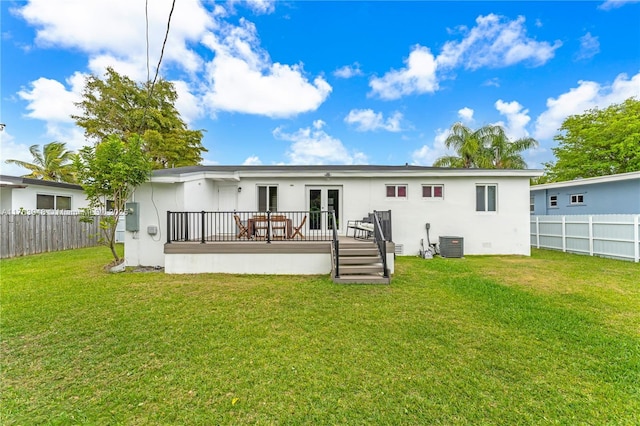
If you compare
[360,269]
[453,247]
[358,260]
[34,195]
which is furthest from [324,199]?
[34,195]

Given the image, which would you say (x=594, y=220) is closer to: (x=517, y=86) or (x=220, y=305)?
(x=517, y=86)

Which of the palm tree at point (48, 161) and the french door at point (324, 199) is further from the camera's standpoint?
the palm tree at point (48, 161)

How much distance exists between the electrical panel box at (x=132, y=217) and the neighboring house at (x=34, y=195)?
402 cm

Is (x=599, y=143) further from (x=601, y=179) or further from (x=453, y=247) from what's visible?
(x=453, y=247)

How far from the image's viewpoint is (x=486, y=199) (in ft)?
31.4

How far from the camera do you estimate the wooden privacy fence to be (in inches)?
349

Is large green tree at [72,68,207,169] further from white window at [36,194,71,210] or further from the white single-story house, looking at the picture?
the white single-story house

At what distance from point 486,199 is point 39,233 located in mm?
16258

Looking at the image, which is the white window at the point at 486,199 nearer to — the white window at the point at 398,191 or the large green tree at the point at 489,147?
the white window at the point at 398,191

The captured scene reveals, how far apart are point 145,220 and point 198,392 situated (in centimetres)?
652

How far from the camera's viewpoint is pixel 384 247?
573 cm

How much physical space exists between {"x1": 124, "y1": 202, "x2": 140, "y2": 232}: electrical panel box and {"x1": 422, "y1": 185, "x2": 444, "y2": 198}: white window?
29.8ft

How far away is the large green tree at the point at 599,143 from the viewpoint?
16.1m

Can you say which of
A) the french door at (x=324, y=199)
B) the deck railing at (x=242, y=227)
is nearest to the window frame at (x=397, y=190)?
the french door at (x=324, y=199)
